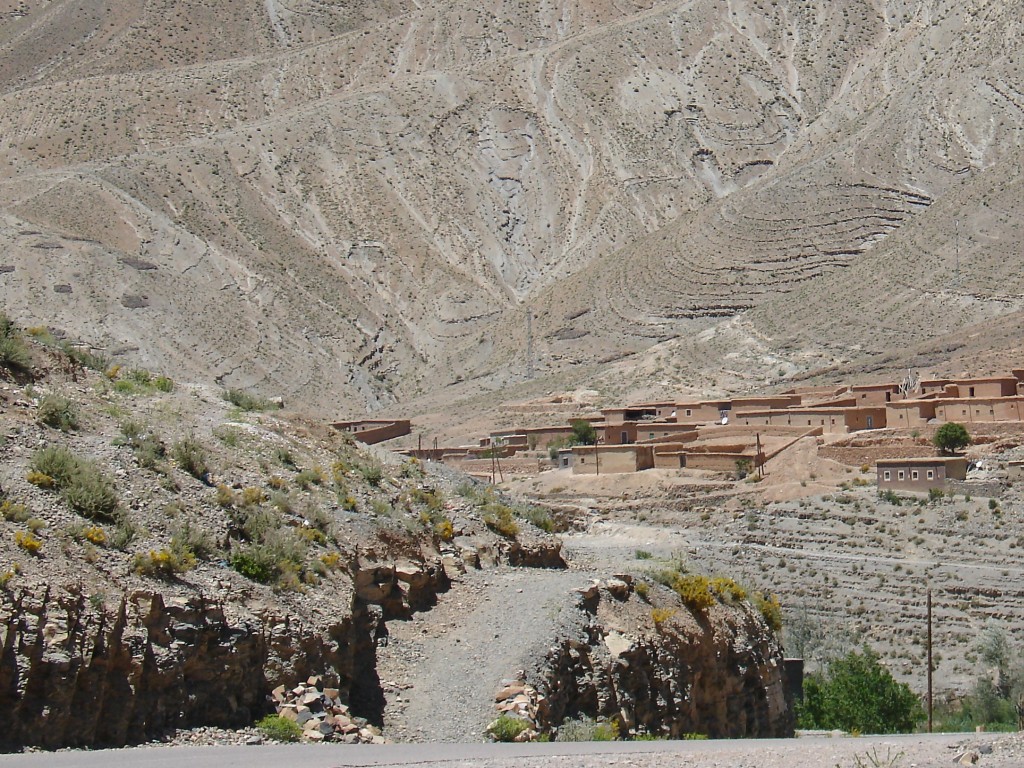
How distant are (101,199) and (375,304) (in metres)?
14.9

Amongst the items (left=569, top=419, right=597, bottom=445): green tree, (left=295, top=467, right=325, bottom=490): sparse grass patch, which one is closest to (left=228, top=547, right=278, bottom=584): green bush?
(left=295, top=467, right=325, bottom=490): sparse grass patch

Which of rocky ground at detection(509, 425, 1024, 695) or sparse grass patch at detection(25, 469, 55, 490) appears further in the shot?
rocky ground at detection(509, 425, 1024, 695)

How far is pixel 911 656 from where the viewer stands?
1224 inches

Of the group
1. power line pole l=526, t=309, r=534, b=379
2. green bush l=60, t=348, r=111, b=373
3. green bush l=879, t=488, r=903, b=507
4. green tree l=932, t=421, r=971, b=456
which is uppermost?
power line pole l=526, t=309, r=534, b=379

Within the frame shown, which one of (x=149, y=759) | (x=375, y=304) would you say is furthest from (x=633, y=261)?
(x=149, y=759)

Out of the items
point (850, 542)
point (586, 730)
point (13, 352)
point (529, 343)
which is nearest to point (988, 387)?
point (850, 542)

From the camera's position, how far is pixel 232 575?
506 inches

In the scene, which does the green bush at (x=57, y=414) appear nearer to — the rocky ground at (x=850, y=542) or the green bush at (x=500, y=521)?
the green bush at (x=500, y=521)

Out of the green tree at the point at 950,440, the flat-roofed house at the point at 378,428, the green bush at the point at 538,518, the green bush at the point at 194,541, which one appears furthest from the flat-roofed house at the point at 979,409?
the green bush at the point at 194,541

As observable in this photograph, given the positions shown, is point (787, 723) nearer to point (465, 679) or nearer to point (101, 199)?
point (465, 679)

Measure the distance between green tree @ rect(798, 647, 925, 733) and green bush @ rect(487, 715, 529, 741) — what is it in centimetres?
1366

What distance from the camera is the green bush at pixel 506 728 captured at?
1262cm

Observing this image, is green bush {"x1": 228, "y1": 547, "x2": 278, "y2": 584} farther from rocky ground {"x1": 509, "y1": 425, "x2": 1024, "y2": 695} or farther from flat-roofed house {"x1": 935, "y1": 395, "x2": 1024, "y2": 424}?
flat-roofed house {"x1": 935, "y1": 395, "x2": 1024, "y2": 424}

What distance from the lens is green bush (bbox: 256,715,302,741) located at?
1192 centimetres
